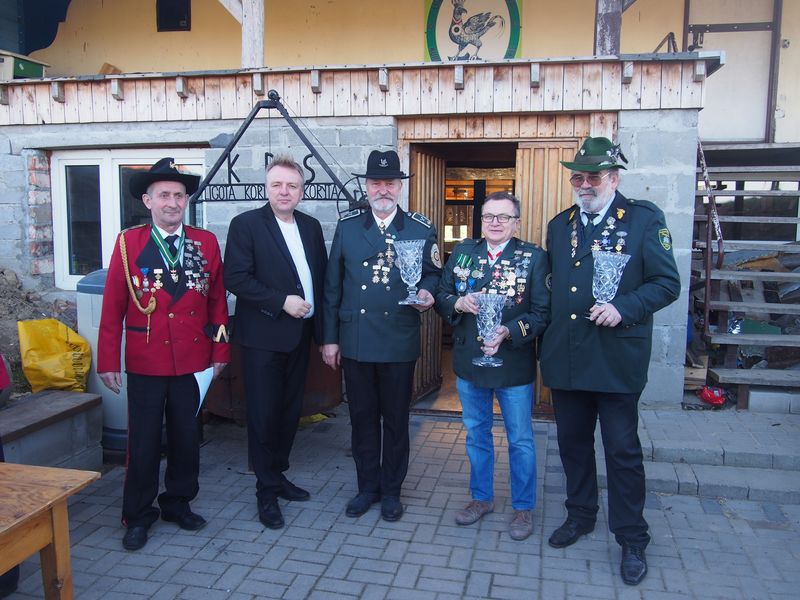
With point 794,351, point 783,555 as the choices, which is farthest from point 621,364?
point 794,351

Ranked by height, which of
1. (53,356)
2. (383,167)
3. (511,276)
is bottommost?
(53,356)

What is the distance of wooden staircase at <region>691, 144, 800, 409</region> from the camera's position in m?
Result: 5.58

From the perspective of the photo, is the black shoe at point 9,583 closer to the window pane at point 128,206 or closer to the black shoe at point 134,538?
the black shoe at point 134,538

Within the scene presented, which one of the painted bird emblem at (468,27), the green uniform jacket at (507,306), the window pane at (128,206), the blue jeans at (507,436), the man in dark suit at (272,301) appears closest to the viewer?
the green uniform jacket at (507,306)

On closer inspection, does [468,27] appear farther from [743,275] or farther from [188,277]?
[188,277]

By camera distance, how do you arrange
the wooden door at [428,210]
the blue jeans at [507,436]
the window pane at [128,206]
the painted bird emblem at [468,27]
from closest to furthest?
the blue jeans at [507,436] < the wooden door at [428,210] < the window pane at [128,206] < the painted bird emblem at [468,27]

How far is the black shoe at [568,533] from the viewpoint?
3.63 metres

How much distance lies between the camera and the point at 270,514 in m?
3.88

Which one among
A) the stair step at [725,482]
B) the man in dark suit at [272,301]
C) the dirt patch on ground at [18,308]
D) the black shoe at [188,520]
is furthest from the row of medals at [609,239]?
the dirt patch on ground at [18,308]

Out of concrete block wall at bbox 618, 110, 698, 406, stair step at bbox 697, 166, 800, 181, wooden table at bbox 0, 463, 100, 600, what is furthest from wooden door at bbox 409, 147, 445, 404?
wooden table at bbox 0, 463, 100, 600

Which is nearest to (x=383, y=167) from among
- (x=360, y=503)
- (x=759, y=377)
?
(x=360, y=503)

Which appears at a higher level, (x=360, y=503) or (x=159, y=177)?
(x=159, y=177)

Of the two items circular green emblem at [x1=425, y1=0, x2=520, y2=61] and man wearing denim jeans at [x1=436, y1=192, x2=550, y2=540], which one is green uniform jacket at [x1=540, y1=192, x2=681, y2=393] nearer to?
man wearing denim jeans at [x1=436, y1=192, x2=550, y2=540]

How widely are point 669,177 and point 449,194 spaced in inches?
140
